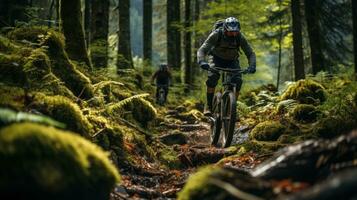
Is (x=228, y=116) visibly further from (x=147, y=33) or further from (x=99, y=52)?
(x=147, y=33)

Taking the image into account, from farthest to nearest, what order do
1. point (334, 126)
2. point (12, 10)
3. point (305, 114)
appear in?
1. point (12, 10)
2. point (305, 114)
3. point (334, 126)

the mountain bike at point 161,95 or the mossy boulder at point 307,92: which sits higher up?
the mossy boulder at point 307,92

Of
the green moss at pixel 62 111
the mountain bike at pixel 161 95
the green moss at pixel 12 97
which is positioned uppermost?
the green moss at pixel 12 97

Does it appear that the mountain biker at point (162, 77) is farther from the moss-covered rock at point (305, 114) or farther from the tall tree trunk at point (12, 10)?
the moss-covered rock at point (305, 114)

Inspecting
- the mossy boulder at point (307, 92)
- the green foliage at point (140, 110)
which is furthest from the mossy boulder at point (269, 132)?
the green foliage at point (140, 110)

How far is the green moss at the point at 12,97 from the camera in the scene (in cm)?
488

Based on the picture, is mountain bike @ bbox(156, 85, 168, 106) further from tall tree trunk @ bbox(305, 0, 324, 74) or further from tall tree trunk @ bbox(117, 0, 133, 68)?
tall tree trunk @ bbox(305, 0, 324, 74)

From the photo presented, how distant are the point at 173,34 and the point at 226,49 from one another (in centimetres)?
1467

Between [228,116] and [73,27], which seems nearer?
[228,116]

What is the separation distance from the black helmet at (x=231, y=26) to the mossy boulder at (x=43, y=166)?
595 centimetres

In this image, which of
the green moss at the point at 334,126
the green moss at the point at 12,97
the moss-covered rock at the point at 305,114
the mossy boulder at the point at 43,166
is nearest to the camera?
the mossy boulder at the point at 43,166

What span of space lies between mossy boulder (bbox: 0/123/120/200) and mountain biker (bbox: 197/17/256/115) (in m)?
5.89

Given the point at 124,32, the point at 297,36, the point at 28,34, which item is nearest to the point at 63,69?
the point at 28,34

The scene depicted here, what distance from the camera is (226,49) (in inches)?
382
